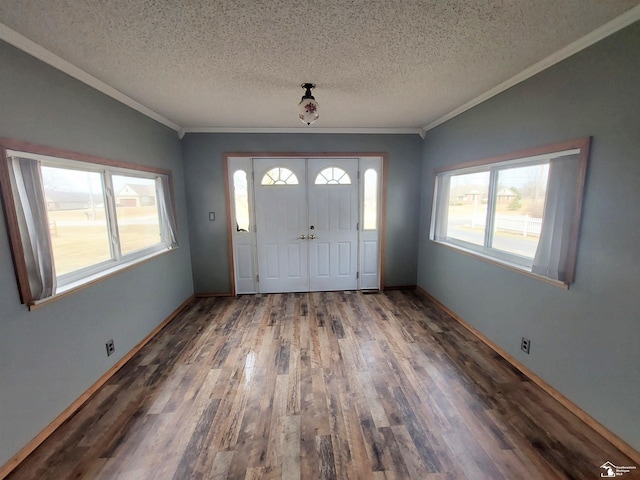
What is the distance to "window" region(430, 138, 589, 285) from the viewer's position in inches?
72.8

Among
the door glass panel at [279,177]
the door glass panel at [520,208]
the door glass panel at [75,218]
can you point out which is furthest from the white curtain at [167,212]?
the door glass panel at [520,208]

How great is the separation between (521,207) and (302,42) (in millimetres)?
2184

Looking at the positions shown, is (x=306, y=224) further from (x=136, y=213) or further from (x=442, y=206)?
(x=136, y=213)

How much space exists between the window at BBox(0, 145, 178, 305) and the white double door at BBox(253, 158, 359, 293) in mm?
1331

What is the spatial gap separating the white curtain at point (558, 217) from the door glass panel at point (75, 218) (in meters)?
3.47

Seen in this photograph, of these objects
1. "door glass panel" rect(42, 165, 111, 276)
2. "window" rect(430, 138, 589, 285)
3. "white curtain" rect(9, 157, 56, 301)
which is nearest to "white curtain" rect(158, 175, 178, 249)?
"door glass panel" rect(42, 165, 111, 276)

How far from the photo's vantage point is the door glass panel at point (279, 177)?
3955 mm

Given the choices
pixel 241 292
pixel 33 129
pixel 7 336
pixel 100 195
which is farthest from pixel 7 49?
pixel 241 292

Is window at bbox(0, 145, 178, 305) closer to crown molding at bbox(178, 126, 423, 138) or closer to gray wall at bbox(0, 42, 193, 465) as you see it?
gray wall at bbox(0, 42, 193, 465)

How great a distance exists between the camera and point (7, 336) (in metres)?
1.51

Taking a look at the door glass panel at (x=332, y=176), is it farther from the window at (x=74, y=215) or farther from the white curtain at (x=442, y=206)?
the window at (x=74, y=215)

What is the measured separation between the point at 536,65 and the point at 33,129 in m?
3.43

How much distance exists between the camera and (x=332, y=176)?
13.2ft

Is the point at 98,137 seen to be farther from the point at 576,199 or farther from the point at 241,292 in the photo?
the point at 576,199
